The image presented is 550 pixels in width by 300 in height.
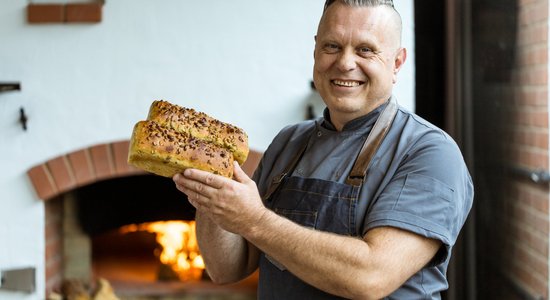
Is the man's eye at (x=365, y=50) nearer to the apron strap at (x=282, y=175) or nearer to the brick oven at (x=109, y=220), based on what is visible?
the apron strap at (x=282, y=175)

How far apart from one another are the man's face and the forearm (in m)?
0.38

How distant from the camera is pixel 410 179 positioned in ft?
5.11

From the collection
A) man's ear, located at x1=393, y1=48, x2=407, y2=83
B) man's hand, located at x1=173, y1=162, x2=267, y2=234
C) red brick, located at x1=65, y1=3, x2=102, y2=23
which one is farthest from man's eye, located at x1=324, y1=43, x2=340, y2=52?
red brick, located at x1=65, y1=3, x2=102, y2=23

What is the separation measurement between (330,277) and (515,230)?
1.50 m

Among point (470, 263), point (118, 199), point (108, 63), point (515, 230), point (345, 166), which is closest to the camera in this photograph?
point (345, 166)

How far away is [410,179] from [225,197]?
1.17 ft

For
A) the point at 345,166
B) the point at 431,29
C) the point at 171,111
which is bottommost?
the point at 345,166

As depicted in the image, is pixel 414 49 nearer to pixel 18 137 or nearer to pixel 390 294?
pixel 18 137

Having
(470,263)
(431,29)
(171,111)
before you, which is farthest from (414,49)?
(171,111)

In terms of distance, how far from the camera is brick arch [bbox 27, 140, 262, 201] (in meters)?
3.44

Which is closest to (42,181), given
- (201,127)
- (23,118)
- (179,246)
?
(23,118)

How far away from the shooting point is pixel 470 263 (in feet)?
10.6

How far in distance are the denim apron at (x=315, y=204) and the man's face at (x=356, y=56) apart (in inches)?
2.6

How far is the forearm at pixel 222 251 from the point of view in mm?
1815
